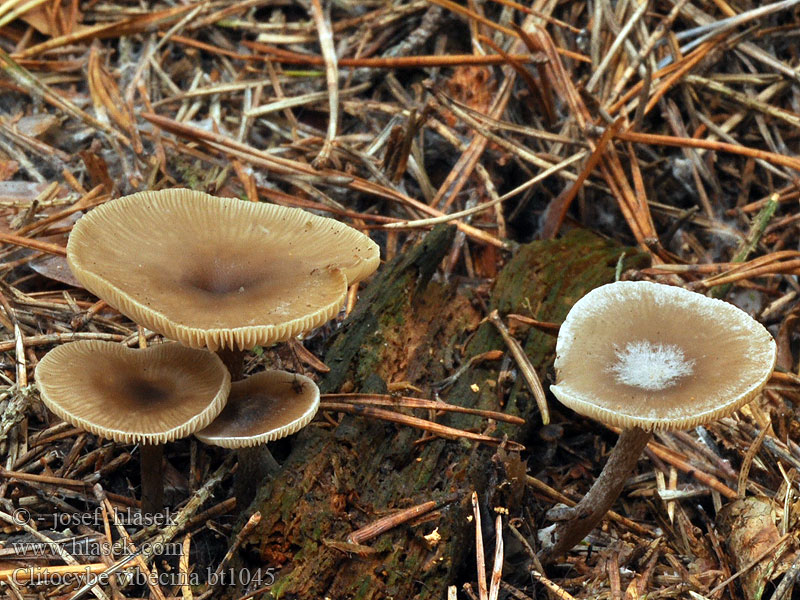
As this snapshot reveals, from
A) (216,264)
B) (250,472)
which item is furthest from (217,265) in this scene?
(250,472)

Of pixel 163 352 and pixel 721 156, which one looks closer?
pixel 163 352

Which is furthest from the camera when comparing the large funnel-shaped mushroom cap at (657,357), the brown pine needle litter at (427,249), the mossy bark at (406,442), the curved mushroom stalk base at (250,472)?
the curved mushroom stalk base at (250,472)

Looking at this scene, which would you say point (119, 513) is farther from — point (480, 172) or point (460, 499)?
point (480, 172)

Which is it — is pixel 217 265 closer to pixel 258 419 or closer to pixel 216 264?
pixel 216 264

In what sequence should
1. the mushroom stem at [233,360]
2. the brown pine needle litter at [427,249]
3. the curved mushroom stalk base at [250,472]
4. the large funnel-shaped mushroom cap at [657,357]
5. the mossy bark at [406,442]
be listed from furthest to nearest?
the mushroom stem at [233,360] < the curved mushroom stalk base at [250,472] < the brown pine needle litter at [427,249] < the mossy bark at [406,442] < the large funnel-shaped mushroom cap at [657,357]

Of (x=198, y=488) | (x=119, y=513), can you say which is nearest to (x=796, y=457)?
(x=198, y=488)

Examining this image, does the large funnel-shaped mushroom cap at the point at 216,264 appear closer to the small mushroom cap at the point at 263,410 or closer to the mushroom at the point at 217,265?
the mushroom at the point at 217,265

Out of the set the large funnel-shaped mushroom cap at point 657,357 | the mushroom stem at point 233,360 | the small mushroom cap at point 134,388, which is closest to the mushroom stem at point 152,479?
the small mushroom cap at point 134,388
